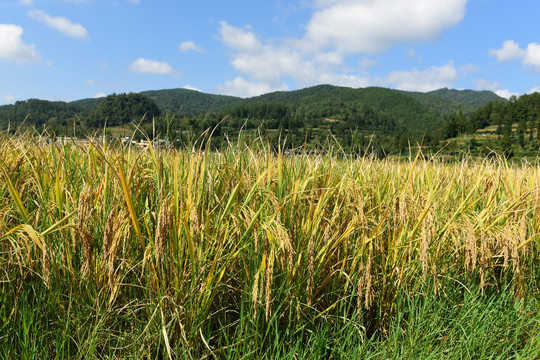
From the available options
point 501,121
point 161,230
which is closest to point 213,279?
point 161,230

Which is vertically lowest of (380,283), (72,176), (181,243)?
(380,283)

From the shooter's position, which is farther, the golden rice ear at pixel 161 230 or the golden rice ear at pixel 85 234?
the golden rice ear at pixel 85 234

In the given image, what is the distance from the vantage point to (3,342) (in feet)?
5.39

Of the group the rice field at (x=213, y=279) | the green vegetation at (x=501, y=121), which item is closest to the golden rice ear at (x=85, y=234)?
the rice field at (x=213, y=279)

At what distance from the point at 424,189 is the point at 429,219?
3.29 feet

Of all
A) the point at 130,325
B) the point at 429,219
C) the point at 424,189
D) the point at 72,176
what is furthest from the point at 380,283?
the point at 72,176

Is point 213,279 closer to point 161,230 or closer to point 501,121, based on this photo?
point 161,230

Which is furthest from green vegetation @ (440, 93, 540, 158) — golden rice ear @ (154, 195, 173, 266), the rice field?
golden rice ear @ (154, 195, 173, 266)

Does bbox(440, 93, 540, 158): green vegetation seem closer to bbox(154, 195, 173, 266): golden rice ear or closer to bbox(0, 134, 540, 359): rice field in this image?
bbox(0, 134, 540, 359): rice field

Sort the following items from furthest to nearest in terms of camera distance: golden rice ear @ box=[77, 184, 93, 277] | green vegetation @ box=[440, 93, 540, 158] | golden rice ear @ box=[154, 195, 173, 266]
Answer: green vegetation @ box=[440, 93, 540, 158] → golden rice ear @ box=[77, 184, 93, 277] → golden rice ear @ box=[154, 195, 173, 266]

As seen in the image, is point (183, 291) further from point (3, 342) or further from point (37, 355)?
point (3, 342)

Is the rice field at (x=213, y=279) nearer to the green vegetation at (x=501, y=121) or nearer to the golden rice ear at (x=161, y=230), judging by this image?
the golden rice ear at (x=161, y=230)

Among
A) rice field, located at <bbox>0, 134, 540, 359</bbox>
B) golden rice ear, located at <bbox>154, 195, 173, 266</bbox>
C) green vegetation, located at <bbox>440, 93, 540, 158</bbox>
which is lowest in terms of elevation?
rice field, located at <bbox>0, 134, 540, 359</bbox>

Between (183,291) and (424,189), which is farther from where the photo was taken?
(424,189)
